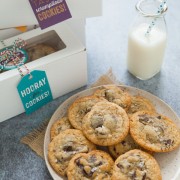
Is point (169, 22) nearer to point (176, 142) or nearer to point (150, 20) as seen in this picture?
point (150, 20)

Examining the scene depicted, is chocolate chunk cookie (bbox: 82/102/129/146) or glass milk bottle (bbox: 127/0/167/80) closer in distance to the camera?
chocolate chunk cookie (bbox: 82/102/129/146)

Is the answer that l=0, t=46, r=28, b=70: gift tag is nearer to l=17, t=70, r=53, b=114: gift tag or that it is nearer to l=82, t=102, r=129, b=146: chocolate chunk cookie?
l=17, t=70, r=53, b=114: gift tag

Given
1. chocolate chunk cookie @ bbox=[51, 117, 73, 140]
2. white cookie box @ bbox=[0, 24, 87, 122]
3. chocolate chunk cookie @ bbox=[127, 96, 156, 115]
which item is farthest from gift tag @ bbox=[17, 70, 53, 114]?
chocolate chunk cookie @ bbox=[127, 96, 156, 115]

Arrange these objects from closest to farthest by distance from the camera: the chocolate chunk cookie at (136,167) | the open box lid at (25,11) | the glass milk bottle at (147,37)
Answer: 1. the chocolate chunk cookie at (136,167)
2. the open box lid at (25,11)
3. the glass milk bottle at (147,37)

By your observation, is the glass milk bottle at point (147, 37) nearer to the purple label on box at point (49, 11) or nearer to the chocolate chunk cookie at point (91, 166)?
the purple label on box at point (49, 11)

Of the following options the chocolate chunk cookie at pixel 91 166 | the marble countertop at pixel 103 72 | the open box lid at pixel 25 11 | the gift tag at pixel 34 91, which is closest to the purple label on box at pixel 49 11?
the open box lid at pixel 25 11

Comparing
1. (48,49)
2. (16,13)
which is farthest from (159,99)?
(16,13)
